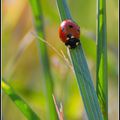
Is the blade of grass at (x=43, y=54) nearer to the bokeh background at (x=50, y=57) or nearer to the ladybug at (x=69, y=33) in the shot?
the ladybug at (x=69, y=33)

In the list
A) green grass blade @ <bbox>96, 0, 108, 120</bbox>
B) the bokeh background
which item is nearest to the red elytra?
green grass blade @ <bbox>96, 0, 108, 120</bbox>

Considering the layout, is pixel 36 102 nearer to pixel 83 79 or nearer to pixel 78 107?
pixel 78 107

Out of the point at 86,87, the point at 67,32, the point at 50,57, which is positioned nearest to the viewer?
the point at 86,87

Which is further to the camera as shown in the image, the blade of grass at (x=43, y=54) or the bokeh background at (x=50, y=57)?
the bokeh background at (x=50, y=57)

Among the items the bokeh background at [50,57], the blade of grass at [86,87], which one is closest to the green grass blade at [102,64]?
the blade of grass at [86,87]

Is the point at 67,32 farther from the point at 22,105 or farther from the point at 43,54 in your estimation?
the point at 22,105

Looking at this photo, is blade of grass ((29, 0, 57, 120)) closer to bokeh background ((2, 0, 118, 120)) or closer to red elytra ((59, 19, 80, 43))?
red elytra ((59, 19, 80, 43))

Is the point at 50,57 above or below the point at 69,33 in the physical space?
below

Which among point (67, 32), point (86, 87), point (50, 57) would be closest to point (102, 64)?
point (86, 87)
